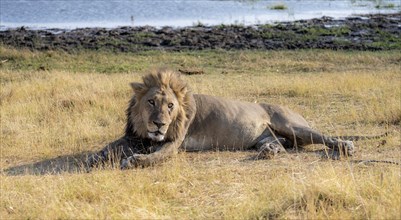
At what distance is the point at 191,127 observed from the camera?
8242mm

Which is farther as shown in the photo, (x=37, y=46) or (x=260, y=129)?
(x=37, y=46)

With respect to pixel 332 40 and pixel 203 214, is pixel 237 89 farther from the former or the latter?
pixel 332 40

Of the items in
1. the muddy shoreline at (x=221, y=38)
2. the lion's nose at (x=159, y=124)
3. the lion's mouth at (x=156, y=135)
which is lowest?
the muddy shoreline at (x=221, y=38)

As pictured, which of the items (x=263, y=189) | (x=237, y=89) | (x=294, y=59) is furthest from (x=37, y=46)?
(x=263, y=189)

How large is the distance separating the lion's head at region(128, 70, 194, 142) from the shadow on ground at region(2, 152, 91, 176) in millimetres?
800

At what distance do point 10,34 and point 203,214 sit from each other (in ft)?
75.8

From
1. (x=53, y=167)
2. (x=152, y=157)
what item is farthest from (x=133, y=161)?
(x=53, y=167)

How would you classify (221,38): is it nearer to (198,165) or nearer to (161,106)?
(161,106)

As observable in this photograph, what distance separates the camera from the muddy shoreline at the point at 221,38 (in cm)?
2412

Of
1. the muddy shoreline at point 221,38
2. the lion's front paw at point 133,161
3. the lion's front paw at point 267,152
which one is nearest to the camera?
the lion's front paw at point 133,161

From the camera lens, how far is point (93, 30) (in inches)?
1130

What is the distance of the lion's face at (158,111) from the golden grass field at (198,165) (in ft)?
1.25

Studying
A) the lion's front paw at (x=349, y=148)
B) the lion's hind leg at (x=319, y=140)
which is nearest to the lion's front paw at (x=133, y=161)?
the lion's hind leg at (x=319, y=140)

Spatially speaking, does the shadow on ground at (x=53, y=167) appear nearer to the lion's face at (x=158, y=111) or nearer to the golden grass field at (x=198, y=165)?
the golden grass field at (x=198, y=165)
